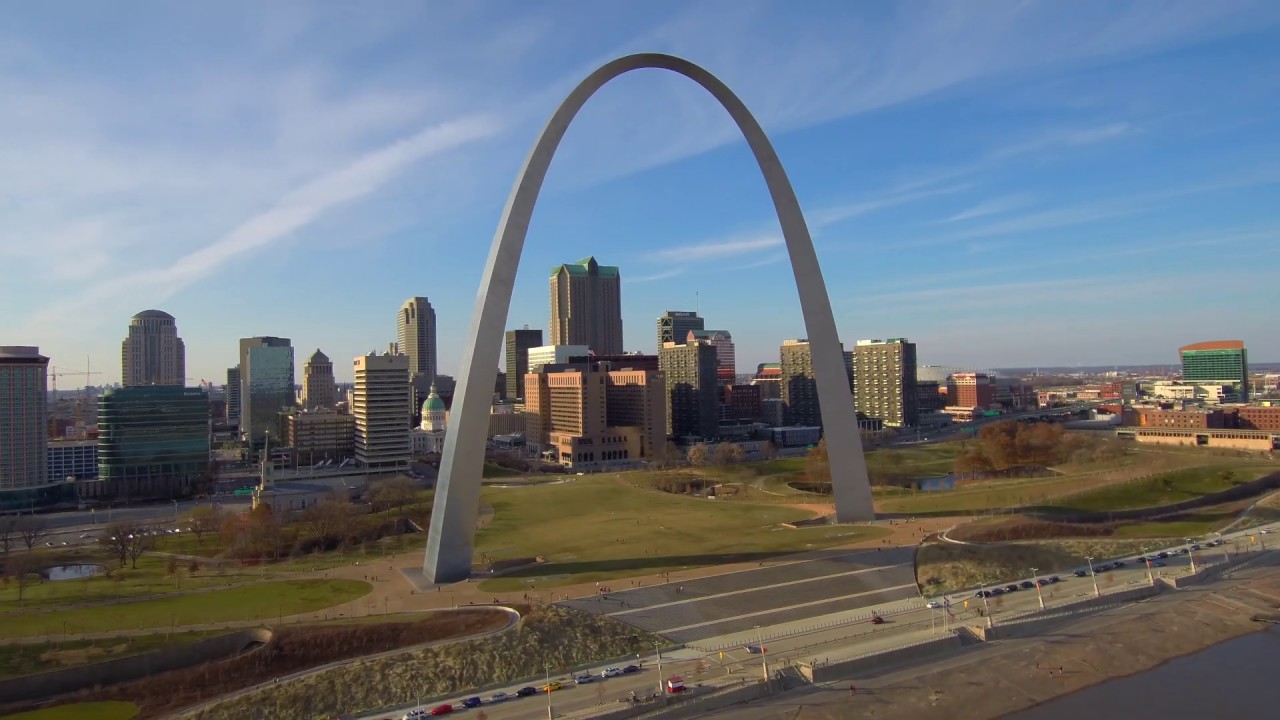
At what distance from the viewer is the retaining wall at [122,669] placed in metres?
21.2

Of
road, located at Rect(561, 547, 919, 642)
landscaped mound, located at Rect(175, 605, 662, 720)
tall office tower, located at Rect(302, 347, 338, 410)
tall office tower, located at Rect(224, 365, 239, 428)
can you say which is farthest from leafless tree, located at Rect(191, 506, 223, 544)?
tall office tower, located at Rect(224, 365, 239, 428)

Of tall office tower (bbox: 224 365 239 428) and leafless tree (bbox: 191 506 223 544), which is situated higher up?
tall office tower (bbox: 224 365 239 428)

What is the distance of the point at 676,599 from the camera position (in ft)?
86.2

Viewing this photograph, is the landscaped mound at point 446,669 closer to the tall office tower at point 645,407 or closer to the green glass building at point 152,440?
the green glass building at point 152,440

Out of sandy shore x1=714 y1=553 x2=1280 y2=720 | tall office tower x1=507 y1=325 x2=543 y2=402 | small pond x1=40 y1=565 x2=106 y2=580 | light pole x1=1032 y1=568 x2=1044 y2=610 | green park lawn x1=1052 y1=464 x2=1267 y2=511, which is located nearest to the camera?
sandy shore x1=714 y1=553 x2=1280 y2=720

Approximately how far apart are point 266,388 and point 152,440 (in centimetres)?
5549

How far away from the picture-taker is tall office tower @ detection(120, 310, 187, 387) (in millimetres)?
158375

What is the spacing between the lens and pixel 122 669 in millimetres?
22062

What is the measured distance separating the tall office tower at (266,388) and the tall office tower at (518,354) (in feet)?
181

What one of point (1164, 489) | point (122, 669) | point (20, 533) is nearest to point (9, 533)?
point (20, 533)

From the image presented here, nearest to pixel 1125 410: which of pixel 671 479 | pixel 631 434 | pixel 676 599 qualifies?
pixel 631 434

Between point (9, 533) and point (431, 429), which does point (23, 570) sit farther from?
point (431, 429)

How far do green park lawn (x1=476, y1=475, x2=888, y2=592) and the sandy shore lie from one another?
10686mm

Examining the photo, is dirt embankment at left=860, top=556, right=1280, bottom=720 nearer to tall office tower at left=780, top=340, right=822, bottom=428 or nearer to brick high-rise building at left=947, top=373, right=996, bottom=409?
tall office tower at left=780, top=340, right=822, bottom=428
